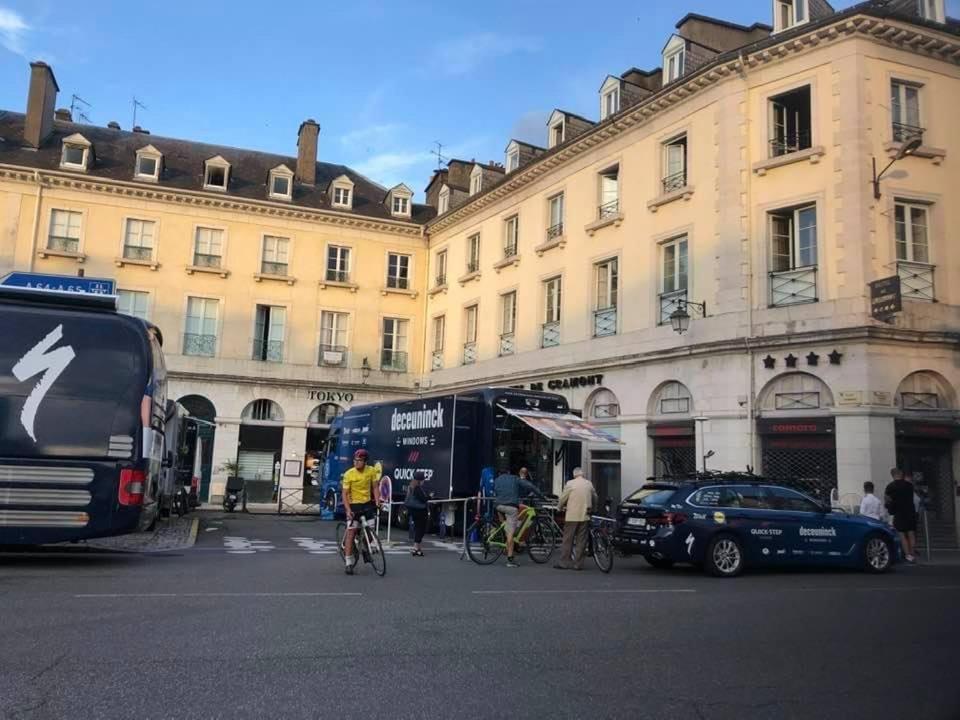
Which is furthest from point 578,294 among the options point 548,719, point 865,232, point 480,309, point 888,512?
point 548,719

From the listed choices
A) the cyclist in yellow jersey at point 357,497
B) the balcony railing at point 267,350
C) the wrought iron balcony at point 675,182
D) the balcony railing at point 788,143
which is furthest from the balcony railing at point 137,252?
the cyclist in yellow jersey at point 357,497

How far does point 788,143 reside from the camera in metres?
20.6

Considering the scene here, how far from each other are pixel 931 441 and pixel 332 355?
23871mm

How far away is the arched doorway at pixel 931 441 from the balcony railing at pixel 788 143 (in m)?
6.26

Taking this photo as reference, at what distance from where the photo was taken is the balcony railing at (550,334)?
26859 mm

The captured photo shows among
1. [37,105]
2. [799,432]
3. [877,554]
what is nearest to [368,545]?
[877,554]

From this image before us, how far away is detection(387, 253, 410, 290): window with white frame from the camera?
1460 inches

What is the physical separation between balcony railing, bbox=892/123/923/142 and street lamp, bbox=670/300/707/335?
5865 mm

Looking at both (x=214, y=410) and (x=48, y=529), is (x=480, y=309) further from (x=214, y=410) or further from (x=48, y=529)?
(x=48, y=529)

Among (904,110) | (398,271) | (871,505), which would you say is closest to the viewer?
(871,505)

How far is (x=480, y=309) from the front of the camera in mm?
31516

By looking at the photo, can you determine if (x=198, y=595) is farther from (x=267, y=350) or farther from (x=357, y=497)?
(x=267, y=350)

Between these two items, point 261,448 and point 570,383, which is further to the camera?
point 261,448

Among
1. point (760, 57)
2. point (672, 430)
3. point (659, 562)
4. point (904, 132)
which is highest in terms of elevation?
point (760, 57)
